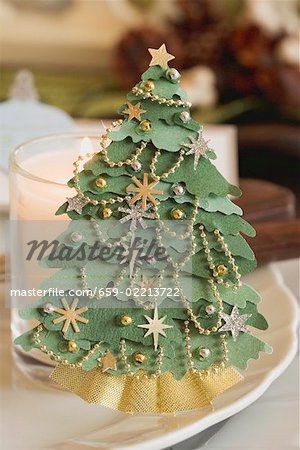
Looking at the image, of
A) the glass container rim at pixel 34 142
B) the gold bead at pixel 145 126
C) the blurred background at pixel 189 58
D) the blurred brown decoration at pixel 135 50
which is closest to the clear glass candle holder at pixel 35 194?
the glass container rim at pixel 34 142

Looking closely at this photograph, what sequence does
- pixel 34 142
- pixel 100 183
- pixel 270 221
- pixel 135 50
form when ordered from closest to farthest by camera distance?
1. pixel 100 183
2. pixel 34 142
3. pixel 270 221
4. pixel 135 50

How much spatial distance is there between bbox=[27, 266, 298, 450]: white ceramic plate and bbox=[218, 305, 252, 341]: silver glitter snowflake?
0.05m

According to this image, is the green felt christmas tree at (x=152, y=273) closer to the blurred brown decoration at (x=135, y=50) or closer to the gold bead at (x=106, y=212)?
the gold bead at (x=106, y=212)

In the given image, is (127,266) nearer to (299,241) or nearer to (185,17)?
(299,241)

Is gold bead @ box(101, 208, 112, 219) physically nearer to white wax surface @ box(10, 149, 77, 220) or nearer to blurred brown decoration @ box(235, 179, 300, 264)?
white wax surface @ box(10, 149, 77, 220)

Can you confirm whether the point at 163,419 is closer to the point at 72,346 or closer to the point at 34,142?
the point at 72,346

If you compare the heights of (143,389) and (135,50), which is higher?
(135,50)

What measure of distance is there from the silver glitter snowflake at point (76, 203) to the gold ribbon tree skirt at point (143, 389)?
115mm

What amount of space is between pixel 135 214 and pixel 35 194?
0.40 ft

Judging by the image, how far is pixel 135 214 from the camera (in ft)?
1.87

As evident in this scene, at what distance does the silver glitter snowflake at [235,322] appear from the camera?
0.60 meters

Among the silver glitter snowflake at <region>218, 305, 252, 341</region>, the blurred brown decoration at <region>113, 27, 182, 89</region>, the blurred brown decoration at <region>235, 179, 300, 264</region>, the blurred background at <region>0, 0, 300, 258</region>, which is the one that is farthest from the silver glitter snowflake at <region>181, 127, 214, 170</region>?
the blurred brown decoration at <region>113, 27, 182, 89</region>

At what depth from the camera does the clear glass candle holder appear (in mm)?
661

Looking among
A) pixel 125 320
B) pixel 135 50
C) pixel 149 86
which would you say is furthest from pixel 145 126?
pixel 135 50
